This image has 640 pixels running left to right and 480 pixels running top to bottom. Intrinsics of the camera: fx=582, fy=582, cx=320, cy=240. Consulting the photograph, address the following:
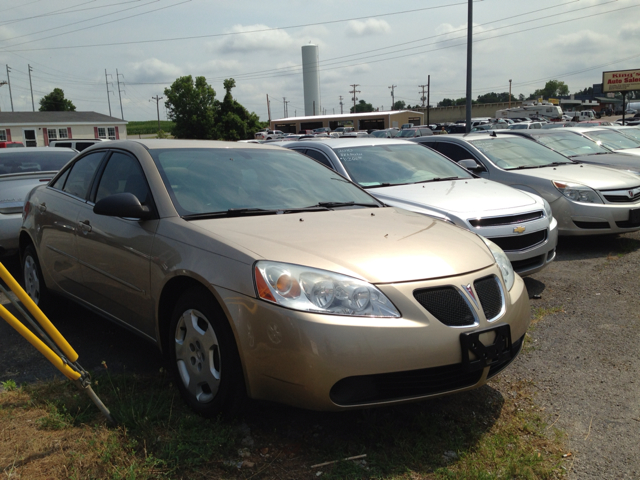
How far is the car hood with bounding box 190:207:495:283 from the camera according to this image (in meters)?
2.78

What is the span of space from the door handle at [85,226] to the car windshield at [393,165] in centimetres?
331

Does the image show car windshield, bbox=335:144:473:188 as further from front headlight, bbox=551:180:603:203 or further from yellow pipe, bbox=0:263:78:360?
A: yellow pipe, bbox=0:263:78:360

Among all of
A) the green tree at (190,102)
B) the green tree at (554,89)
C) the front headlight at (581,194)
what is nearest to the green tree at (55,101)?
the green tree at (190,102)

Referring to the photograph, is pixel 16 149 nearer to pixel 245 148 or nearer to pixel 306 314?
pixel 245 148

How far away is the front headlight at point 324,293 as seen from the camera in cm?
262

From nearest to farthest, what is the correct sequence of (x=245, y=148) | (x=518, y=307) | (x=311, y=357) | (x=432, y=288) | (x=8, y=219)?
(x=311, y=357) < (x=432, y=288) < (x=518, y=307) < (x=245, y=148) < (x=8, y=219)

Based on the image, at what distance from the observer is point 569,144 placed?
36.8ft

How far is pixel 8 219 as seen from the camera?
654 cm

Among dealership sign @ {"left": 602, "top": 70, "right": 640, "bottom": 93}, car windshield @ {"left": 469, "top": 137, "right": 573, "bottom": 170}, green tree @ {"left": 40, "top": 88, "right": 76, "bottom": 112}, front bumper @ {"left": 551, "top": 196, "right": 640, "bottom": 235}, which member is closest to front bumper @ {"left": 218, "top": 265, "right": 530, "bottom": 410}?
front bumper @ {"left": 551, "top": 196, "right": 640, "bottom": 235}

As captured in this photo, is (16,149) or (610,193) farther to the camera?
(16,149)

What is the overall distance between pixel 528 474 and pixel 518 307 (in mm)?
868

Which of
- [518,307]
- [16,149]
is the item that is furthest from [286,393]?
[16,149]

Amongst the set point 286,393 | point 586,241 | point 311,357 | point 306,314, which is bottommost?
point 586,241

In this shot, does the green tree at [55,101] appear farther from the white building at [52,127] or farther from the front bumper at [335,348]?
the front bumper at [335,348]
